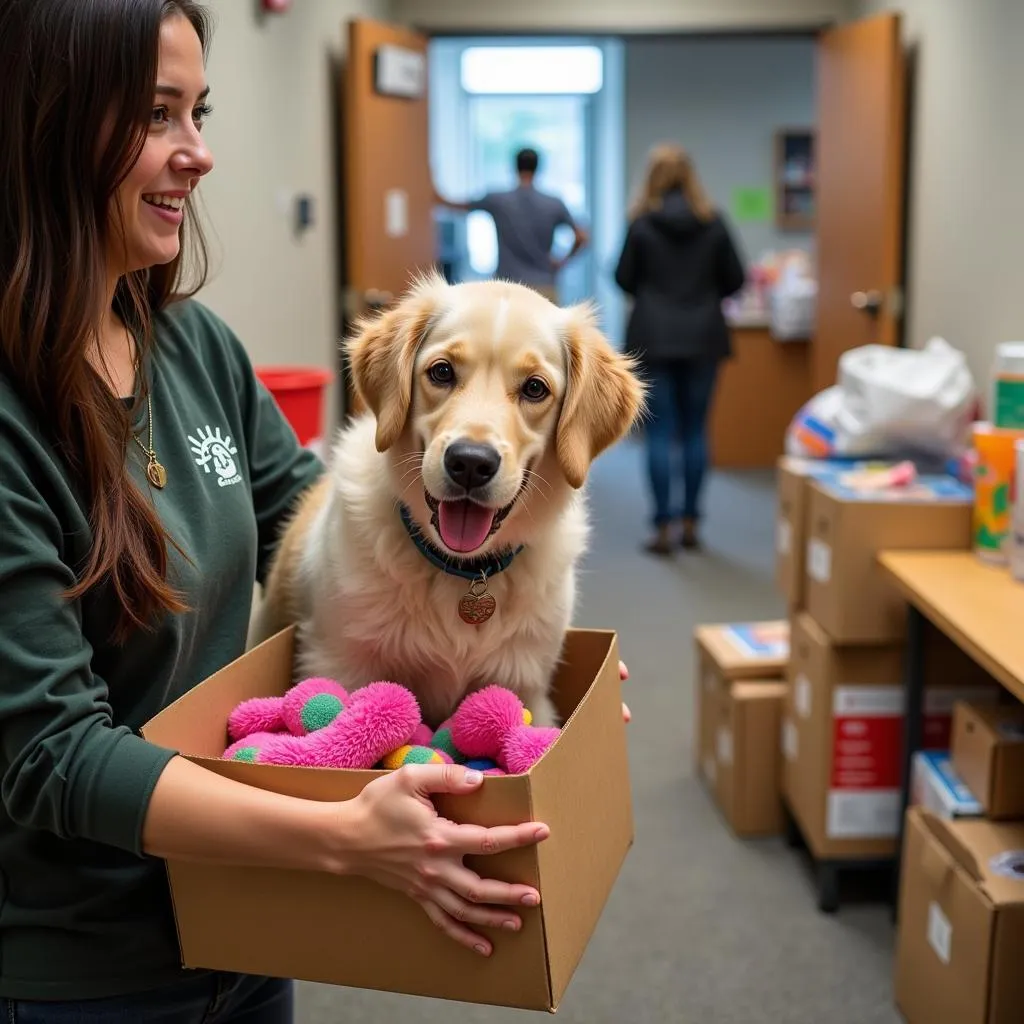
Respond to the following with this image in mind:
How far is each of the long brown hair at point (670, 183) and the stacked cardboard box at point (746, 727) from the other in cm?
274

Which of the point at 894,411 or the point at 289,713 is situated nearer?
the point at 289,713

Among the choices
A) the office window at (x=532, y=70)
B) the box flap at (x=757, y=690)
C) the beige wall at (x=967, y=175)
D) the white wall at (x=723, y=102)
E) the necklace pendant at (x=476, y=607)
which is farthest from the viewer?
the office window at (x=532, y=70)

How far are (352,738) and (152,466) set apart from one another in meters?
0.34

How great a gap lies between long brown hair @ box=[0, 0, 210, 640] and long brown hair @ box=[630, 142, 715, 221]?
4479 millimetres

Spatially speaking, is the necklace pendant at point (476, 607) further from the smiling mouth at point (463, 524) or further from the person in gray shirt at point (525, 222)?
the person in gray shirt at point (525, 222)

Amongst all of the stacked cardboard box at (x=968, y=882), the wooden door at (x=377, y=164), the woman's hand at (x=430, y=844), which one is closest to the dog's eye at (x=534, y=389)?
the woman's hand at (x=430, y=844)

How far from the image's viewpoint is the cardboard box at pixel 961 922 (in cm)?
183

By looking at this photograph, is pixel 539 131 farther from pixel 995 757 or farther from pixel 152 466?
pixel 152 466

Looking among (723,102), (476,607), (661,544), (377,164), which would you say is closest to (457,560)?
(476,607)

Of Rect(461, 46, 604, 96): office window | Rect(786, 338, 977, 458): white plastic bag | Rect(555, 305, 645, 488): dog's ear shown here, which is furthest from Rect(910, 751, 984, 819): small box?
Rect(461, 46, 604, 96): office window

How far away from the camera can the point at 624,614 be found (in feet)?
15.3

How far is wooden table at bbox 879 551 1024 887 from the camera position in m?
1.83

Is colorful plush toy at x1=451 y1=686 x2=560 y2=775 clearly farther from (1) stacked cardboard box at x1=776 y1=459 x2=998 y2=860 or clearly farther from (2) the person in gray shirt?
(2) the person in gray shirt

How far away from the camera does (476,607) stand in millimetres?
1417
